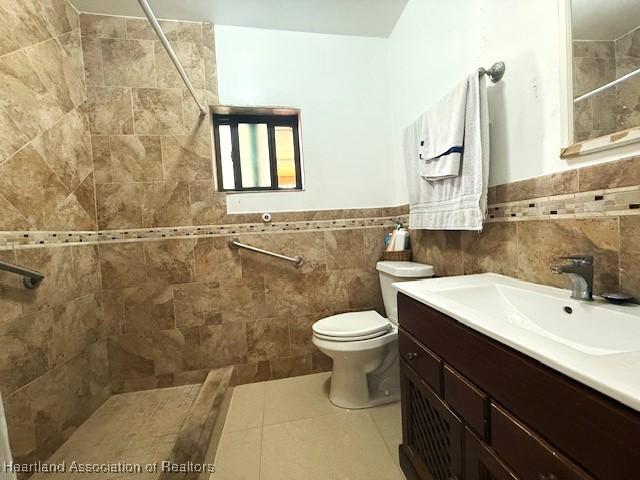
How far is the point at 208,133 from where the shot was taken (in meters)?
1.74

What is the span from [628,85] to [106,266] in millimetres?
2506

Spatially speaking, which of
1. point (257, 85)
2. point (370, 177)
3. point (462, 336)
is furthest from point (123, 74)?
point (462, 336)

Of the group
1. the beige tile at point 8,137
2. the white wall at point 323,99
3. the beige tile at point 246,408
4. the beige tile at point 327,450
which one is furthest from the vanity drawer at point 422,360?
the beige tile at point 8,137

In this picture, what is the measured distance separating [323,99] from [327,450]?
2.11 m

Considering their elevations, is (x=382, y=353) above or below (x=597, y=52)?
below

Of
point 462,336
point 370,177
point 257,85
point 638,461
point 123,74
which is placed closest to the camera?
point 638,461

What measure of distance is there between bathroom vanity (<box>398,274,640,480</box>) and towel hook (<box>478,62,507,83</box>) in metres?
0.82

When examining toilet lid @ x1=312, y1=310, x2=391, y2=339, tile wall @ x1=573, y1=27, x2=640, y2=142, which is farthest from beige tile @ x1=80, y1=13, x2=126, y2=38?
tile wall @ x1=573, y1=27, x2=640, y2=142

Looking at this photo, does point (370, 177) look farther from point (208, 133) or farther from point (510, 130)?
point (208, 133)

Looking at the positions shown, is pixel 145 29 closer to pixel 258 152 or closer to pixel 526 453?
pixel 258 152

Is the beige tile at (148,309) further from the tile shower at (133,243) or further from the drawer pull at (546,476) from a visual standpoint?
the drawer pull at (546,476)

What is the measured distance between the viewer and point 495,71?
41.1 inches

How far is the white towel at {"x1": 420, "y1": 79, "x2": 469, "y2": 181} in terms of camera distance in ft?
3.61

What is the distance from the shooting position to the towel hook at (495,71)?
103 centimetres
